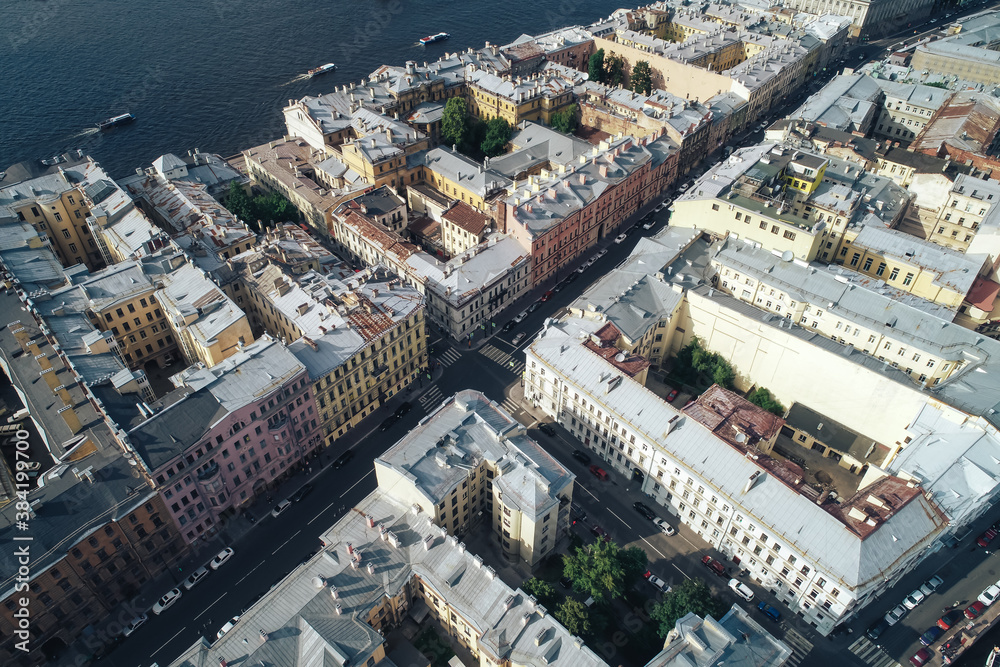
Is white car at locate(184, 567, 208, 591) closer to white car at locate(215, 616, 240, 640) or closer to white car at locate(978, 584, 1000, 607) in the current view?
white car at locate(215, 616, 240, 640)

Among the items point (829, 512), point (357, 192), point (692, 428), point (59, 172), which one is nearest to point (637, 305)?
point (692, 428)

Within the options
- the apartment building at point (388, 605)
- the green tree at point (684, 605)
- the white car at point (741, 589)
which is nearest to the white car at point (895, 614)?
the white car at point (741, 589)

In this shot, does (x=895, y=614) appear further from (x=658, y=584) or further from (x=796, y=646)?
(x=658, y=584)

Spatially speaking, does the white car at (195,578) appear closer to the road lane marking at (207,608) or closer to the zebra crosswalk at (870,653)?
the road lane marking at (207,608)

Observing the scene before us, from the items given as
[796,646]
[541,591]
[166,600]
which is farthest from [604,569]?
[166,600]

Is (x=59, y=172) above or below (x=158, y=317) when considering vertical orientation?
above

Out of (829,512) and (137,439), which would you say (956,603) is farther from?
(137,439)
